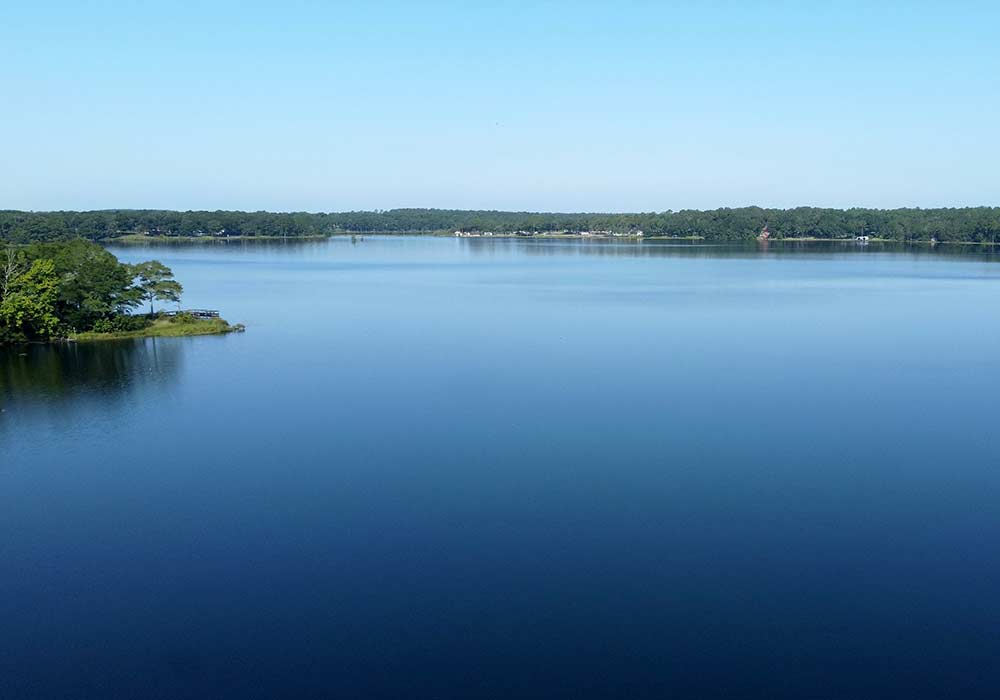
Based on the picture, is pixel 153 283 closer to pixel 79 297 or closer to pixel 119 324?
pixel 119 324

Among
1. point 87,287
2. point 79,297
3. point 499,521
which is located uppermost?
point 87,287

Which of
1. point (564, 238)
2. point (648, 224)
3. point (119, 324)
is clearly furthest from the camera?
point (564, 238)

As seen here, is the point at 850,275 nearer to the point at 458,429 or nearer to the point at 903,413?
the point at 903,413

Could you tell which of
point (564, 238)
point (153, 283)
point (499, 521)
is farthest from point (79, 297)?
point (564, 238)

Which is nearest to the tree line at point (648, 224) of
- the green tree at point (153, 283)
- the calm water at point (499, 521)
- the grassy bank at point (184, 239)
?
the grassy bank at point (184, 239)

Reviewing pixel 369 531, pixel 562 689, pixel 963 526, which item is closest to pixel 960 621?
pixel 963 526

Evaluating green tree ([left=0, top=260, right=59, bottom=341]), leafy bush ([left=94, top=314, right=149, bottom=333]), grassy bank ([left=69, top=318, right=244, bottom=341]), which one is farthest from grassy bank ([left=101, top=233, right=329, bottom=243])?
green tree ([left=0, top=260, right=59, bottom=341])

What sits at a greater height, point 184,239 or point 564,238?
point 184,239

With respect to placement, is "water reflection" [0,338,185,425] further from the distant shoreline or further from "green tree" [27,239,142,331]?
the distant shoreline
